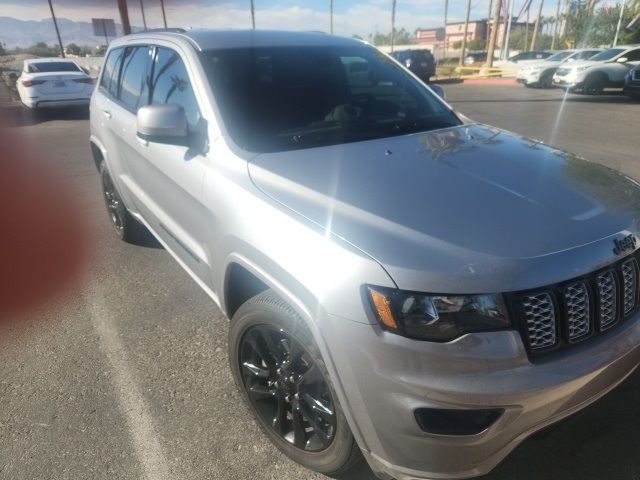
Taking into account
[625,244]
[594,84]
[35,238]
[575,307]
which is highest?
[625,244]

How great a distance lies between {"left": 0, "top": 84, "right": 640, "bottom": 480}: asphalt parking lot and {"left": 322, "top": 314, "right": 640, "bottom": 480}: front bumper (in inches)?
9.7

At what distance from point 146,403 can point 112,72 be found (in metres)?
3.17

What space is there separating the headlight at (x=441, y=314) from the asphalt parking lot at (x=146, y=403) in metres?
0.55

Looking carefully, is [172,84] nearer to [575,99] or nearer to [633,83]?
[633,83]

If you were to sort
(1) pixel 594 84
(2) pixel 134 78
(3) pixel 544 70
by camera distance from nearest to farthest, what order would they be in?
(2) pixel 134 78, (1) pixel 594 84, (3) pixel 544 70

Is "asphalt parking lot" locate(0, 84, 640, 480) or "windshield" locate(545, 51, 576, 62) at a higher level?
"asphalt parking lot" locate(0, 84, 640, 480)

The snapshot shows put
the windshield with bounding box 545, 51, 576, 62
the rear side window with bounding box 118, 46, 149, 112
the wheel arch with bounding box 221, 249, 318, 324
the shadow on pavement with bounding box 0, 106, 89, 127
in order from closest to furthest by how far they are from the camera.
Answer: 1. the wheel arch with bounding box 221, 249, 318, 324
2. the rear side window with bounding box 118, 46, 149, 112
3. the shadow on pavement with bounding box 0, 106, 89, 127
4. the windshield with bounding box 545, 51, 576, 62

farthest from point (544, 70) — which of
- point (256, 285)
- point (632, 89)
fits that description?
point (256, 285)

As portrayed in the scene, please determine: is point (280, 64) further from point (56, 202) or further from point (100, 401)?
point (56, 202)

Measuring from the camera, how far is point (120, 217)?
4.64 metres

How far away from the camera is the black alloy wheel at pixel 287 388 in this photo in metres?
2.01

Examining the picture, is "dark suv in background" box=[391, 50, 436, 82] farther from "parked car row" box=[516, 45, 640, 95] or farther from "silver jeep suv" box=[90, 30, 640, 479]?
"silver jeep suv" box=[90, 30, 640, 479]

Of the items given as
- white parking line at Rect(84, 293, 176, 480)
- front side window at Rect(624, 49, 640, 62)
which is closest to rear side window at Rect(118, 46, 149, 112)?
white parking line at Rect(84, 293, 176, 480)

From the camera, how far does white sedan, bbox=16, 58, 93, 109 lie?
12953mm
